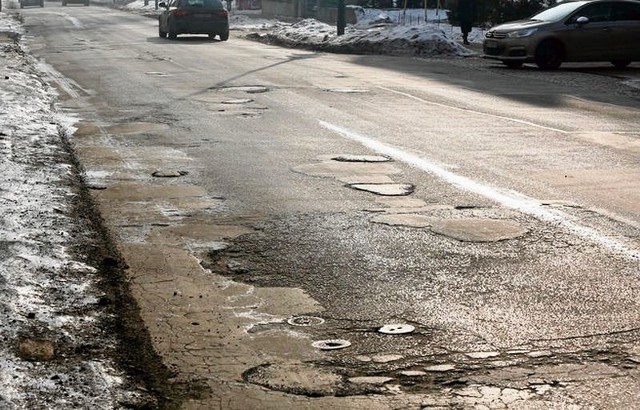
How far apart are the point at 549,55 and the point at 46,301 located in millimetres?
20455

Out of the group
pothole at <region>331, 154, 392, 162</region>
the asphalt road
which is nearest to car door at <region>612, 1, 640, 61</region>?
the asphalt road

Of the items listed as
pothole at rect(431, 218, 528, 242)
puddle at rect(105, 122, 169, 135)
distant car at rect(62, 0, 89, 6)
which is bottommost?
distant car at rect(62, 0, 89, 6)

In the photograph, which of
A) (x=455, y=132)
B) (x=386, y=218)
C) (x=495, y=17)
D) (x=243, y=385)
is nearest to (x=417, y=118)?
(x=455, y=132)

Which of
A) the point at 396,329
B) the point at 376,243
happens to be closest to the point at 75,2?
the point at 376,243

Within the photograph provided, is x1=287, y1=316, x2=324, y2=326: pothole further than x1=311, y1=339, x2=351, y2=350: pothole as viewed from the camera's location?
Result: Yes

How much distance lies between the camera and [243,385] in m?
4.82

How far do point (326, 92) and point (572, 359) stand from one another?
13387mm

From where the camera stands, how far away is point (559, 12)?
25703 millimetres

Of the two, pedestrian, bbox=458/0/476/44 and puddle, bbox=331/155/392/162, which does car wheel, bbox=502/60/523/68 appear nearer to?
pedestrian, bbox=458/0/476/44

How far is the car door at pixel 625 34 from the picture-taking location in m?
25.5

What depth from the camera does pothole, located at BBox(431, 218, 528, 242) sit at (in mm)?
7672

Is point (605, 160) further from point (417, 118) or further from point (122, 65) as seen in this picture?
point (122, 65)

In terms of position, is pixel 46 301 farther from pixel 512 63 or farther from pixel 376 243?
pixel 512 63

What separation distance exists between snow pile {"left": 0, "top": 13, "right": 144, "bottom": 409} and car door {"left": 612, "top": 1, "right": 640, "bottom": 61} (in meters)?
17.4
